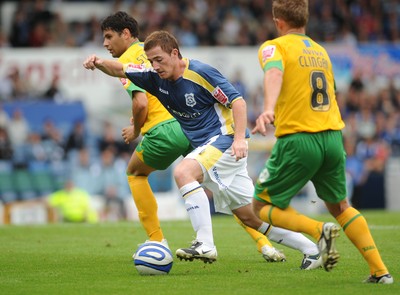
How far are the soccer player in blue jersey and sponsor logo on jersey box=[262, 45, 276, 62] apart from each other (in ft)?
4.07

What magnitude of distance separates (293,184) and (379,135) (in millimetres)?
17586

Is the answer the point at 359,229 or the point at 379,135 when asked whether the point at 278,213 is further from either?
the point at 379,135

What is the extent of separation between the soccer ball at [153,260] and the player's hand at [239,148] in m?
1.08

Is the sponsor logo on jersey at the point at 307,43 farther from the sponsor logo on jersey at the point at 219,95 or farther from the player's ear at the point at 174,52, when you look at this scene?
the player's ear at the point at 174,52

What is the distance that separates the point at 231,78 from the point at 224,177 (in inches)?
656

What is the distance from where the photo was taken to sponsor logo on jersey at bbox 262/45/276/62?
24.2 feet

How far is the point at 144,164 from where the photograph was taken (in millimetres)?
10172

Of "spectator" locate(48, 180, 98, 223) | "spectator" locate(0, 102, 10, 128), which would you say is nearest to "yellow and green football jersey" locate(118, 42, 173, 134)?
"spectator" locate(48, 180, 98, 223)

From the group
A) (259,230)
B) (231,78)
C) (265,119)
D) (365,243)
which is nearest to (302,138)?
(265,119)

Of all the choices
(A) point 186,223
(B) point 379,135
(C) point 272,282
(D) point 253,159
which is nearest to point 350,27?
(B) point 379,135

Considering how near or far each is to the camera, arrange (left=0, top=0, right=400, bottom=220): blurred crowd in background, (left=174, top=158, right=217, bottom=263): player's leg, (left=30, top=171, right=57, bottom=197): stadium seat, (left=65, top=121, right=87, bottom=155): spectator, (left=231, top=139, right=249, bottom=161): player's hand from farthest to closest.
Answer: (left=65, top=121, right=87, bottom=155): spectator, (left=0, top=0, right=400, bottom=220): blurred crowd in background, (left=30, top=171, right=57, bottom=197): stadium seat, (left=174, top=158, right=217, bottom=263): player's leg, (left=231, top=139, right=249, bottom=161): player's hand

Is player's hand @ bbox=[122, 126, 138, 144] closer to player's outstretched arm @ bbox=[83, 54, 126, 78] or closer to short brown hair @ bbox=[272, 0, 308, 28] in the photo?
player's outstretched arm @ bbox=[83, 54, 126, 78]

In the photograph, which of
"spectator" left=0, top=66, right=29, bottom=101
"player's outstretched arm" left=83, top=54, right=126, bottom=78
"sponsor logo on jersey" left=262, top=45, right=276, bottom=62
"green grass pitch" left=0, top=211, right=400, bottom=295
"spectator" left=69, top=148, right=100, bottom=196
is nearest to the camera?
"sponsor logo on jersey" left=262, top=45, right=276, bottom=62

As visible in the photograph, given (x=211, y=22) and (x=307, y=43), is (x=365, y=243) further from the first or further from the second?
(x=211, y=22)
